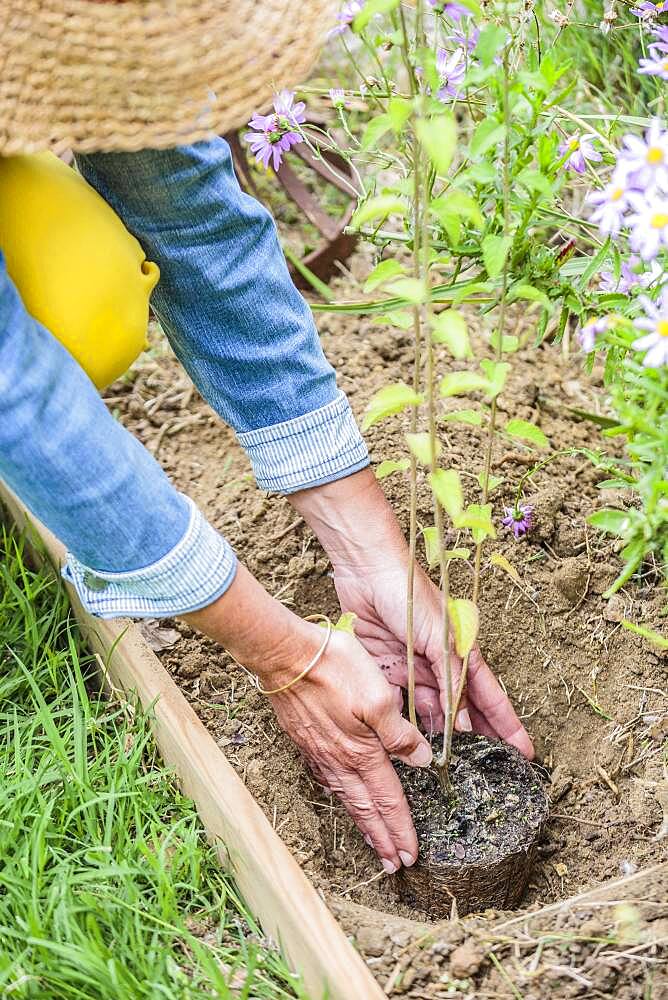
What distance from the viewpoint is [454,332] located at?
3.40 ft

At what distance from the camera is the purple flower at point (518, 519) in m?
1.69

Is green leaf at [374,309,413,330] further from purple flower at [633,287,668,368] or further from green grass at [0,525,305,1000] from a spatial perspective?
green grass at [0,525,305,1000]

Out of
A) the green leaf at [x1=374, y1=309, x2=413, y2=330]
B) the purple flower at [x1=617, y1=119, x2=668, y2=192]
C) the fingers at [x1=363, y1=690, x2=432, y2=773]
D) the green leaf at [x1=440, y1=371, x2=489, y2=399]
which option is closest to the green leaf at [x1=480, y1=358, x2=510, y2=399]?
the green leaf at [x1=440, y1=371, x2=489, y2=399]

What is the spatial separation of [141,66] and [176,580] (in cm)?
56

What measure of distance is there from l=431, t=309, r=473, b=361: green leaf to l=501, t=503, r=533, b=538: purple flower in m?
0.66

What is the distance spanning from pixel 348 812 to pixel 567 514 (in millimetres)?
625

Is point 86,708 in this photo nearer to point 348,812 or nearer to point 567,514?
point 348,812

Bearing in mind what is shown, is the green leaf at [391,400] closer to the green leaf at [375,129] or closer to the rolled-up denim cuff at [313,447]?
the green leaf at [375,129]

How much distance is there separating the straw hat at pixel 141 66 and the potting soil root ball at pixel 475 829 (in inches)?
36.4

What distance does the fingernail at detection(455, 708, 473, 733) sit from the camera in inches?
64.1

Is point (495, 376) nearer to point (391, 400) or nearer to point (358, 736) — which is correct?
point (391, 400)

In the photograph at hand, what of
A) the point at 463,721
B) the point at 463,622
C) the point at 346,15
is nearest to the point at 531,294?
the point at 463,622

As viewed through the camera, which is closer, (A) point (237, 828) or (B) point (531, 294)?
(B) point (531, 294)

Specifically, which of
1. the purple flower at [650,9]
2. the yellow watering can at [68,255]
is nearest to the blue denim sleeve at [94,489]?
the yellow watering can at [68,255]
